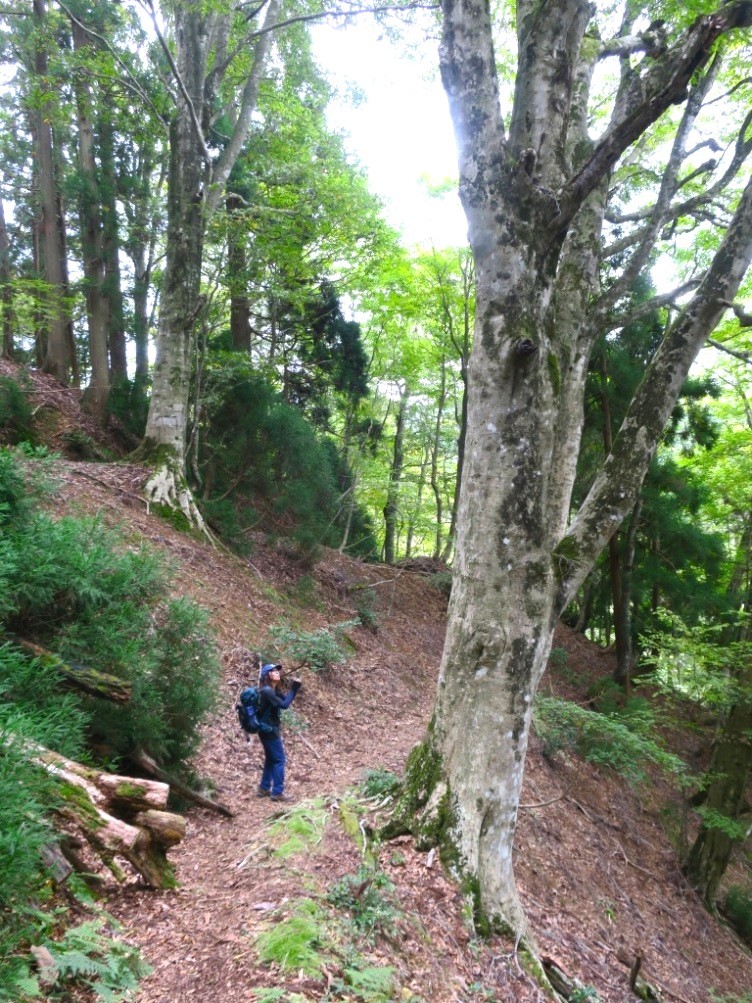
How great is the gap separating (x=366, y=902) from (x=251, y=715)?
2.79 meters

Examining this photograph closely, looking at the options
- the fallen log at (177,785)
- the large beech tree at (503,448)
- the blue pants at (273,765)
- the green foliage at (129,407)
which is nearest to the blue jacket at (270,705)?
the blue pants at (273,765)

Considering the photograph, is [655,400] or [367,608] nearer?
[655,400]

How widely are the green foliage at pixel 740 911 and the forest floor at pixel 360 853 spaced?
35 cm

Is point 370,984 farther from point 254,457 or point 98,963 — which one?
point 254,457

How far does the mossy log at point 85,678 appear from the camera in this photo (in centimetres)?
420

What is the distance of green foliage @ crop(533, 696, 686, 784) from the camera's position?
8656mm

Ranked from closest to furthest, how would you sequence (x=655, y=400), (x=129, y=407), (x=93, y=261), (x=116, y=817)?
(x=116, y=817), (x=655, y=400), (x=129, y=407), (x=93, y=261)

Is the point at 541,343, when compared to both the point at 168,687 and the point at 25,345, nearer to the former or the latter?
the point at 168,687

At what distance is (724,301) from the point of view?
5.26m

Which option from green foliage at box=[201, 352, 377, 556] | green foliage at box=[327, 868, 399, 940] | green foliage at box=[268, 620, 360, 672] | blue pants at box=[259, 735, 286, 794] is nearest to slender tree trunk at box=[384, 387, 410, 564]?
green foliage at box=[201, 352, 377, 556]

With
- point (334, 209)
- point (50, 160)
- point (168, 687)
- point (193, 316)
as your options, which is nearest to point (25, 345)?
point (50, 160)

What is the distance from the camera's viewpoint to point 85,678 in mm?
4320

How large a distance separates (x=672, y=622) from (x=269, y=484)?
773cm

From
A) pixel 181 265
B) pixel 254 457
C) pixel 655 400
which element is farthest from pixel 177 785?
pixel 181 265
